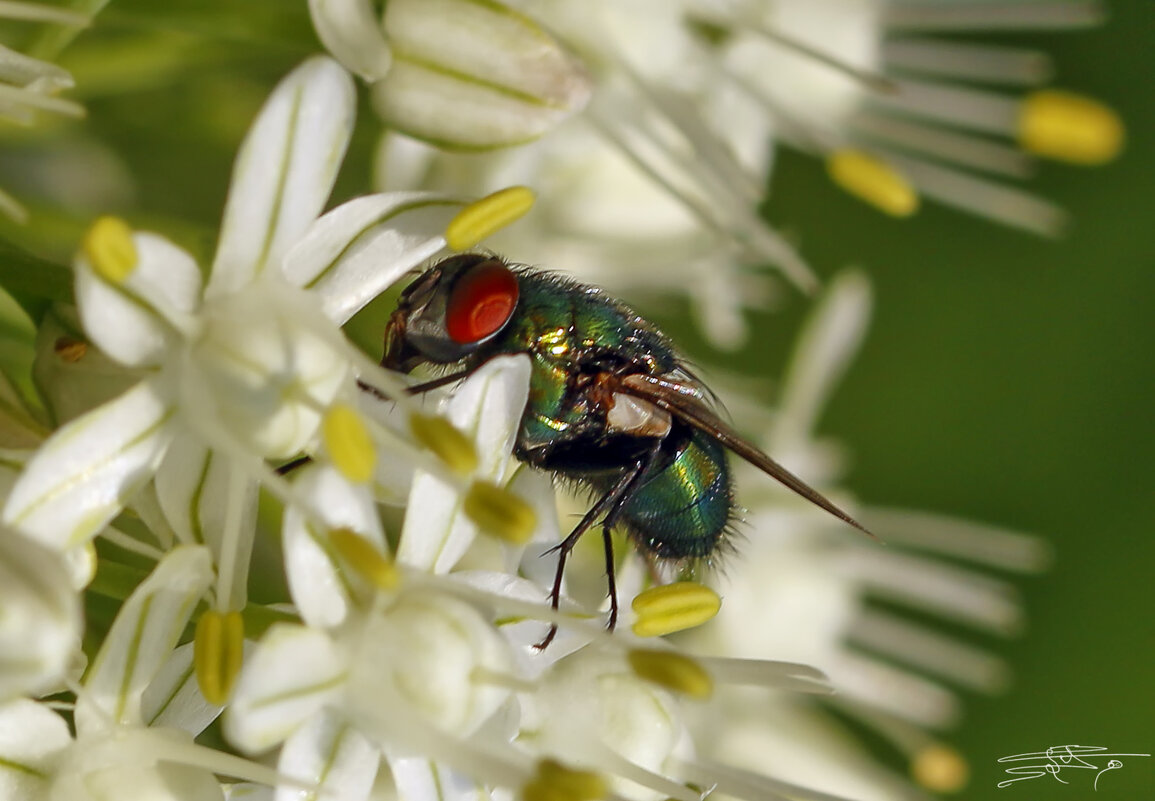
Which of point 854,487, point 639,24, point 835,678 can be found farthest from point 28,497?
point 854,487

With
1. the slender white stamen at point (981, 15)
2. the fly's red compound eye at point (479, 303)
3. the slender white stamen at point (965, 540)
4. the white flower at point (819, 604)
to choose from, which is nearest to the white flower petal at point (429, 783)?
the fly's red compound eye at point (479, 303)

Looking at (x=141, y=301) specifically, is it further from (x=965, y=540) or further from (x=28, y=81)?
(x=965, y=540)

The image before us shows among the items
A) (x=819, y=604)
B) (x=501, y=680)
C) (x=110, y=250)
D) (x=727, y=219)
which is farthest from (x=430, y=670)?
(x=819, y=604)

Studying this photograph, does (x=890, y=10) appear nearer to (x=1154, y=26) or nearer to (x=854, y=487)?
(x=1154, y=26)

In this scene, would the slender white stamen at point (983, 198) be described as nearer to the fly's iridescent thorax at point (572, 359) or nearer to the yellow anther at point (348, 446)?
the fly's iridescent thorax at point (572, 359)

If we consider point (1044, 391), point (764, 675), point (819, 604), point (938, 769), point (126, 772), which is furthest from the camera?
point (1044, 391)
